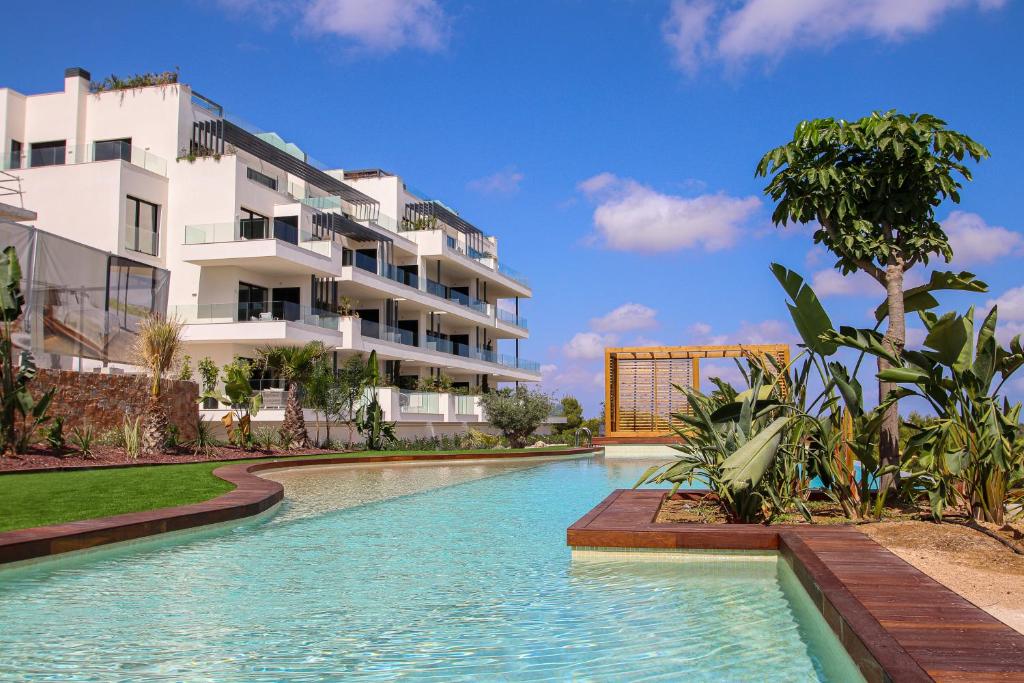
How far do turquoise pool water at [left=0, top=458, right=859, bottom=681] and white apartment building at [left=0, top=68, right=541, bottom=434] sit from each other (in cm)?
2092

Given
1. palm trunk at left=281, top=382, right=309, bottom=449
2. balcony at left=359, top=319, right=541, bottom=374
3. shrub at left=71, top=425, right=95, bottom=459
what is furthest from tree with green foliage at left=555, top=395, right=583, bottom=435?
shrub at left=71, top=425, right=95, bottom=459

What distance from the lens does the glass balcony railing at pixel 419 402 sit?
33906 mm

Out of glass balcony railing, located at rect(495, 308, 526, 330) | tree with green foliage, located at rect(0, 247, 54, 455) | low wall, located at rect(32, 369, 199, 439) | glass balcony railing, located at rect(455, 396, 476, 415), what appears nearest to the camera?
tree with green foliage, located at rect(0, 247, 54, 455)

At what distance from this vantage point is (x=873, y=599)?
4.43 m

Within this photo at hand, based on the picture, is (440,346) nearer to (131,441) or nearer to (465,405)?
(465,405)

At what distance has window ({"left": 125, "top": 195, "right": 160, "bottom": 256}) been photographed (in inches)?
1141

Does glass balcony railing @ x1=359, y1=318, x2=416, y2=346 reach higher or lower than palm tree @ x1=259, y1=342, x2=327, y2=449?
higher

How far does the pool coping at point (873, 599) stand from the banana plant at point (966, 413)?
112cm

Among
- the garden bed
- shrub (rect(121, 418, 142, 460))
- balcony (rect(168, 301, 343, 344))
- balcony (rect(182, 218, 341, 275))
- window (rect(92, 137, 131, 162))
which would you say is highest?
window (rect(92, 137, 131, 162))

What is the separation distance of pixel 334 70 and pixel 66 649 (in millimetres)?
12123

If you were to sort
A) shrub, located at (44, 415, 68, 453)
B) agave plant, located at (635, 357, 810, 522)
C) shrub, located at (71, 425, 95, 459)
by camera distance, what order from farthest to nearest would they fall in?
1. shrub, located at (71, 425, 95, 459)
2. shrub, located at (44, 415, 68, 453)
3. agave plant, located at (635, 357, 810, 522)

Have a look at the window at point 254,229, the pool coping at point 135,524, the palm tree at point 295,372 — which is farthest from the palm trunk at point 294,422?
the pool coping at point 135,524

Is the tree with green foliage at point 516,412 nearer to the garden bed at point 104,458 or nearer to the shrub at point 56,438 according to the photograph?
the garden bed at point 104,458

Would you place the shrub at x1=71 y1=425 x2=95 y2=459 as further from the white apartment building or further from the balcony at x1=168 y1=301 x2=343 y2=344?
the balcony at x1=168 y1=301 x2=343 y2=344
